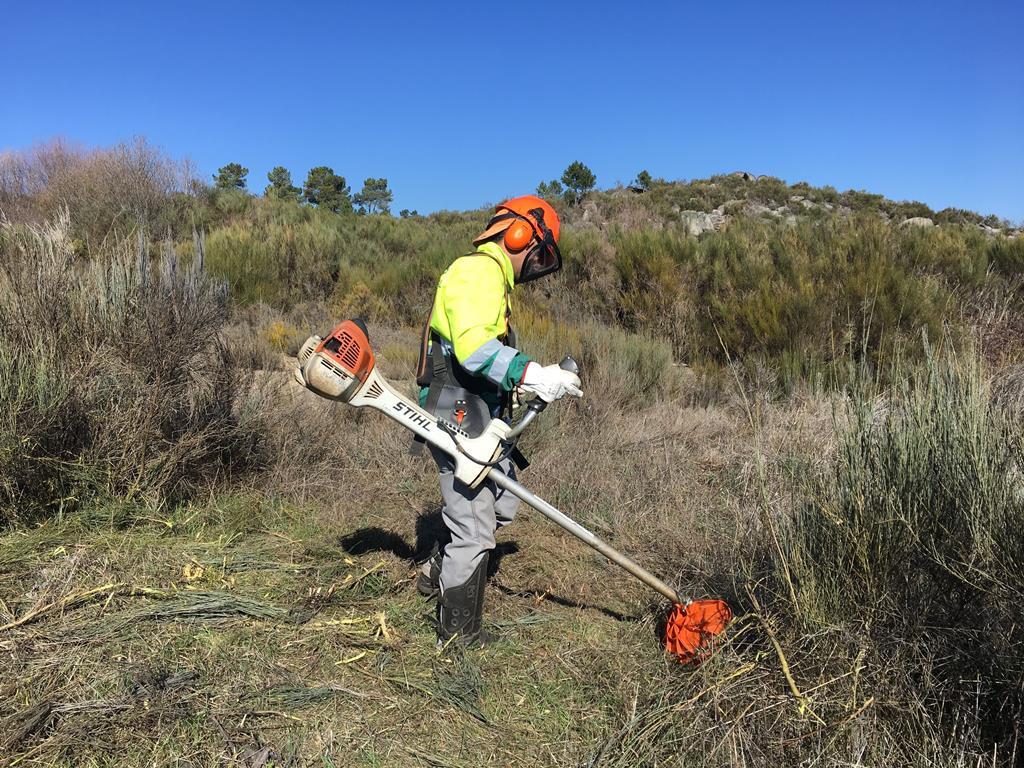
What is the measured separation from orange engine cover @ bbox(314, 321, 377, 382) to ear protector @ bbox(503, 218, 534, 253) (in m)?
0.78

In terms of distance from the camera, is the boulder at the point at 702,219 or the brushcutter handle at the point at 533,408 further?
the boulder at the point at 702,219

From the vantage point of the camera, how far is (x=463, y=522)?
3.08 m

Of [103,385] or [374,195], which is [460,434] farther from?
[374,195]

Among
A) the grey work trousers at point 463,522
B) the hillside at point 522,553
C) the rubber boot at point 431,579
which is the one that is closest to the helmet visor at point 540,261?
the grey work trousers at point 463,522

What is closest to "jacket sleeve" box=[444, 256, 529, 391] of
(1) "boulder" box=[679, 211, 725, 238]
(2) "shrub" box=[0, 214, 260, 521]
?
(2) "shrub" box=[0, 214, 260, 521]

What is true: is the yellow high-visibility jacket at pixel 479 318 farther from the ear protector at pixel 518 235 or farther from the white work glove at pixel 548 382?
the ear protector at pixel 518 235

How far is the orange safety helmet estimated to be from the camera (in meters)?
3.07

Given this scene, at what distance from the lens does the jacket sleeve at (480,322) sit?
273 cm

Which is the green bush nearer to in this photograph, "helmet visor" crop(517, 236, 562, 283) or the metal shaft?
the metal shaft

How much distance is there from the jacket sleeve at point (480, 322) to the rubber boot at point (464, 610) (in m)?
0.94

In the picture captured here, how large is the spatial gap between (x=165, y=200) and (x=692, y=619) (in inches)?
623

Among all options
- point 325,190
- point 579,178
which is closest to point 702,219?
point 579,178

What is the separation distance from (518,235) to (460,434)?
0.93 meters

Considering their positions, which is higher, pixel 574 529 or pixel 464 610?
pixel 574 529
